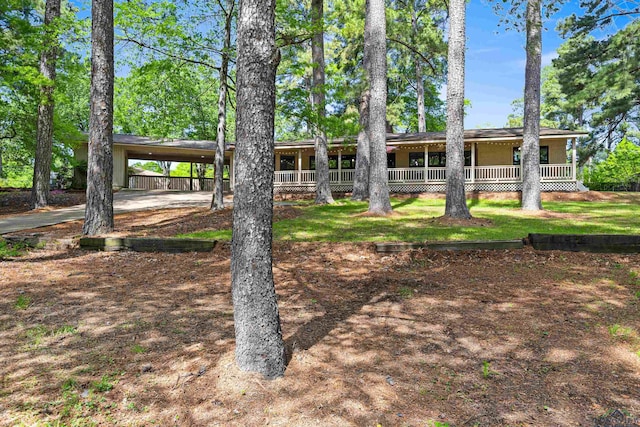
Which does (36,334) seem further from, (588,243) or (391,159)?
(391,159)

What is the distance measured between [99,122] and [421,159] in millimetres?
19617

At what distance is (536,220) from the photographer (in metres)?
10.5

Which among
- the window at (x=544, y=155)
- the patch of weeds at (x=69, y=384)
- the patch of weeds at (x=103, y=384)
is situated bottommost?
the patch of weeds at (x=103, y=384)

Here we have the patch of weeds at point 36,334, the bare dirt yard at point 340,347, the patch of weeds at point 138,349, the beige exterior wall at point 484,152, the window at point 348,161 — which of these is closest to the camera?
the bare dirt yard at point 340,347

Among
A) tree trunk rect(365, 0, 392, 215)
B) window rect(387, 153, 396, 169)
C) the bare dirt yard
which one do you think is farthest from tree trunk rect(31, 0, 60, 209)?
window rect(387, 153, 396, 169)

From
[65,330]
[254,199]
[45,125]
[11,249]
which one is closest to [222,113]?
[45,125]

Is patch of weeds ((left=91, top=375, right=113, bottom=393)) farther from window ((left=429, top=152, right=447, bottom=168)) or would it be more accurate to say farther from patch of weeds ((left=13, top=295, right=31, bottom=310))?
window ((left=429, top=152, right=447, bottom=168))

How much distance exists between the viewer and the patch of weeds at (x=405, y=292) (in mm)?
4702

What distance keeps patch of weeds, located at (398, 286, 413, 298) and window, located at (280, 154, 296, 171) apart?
21.2m

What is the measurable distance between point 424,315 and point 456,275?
174 cm

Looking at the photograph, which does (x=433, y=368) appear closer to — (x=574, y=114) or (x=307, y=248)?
(x=307, y=248)

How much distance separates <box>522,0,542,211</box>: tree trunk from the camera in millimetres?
12742

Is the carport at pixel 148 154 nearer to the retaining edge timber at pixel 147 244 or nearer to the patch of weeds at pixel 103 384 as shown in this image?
the retaining edge timber at pixel 147 244

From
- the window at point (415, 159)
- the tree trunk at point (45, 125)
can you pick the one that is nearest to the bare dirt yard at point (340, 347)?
the tree trunk at point (45, 125)
